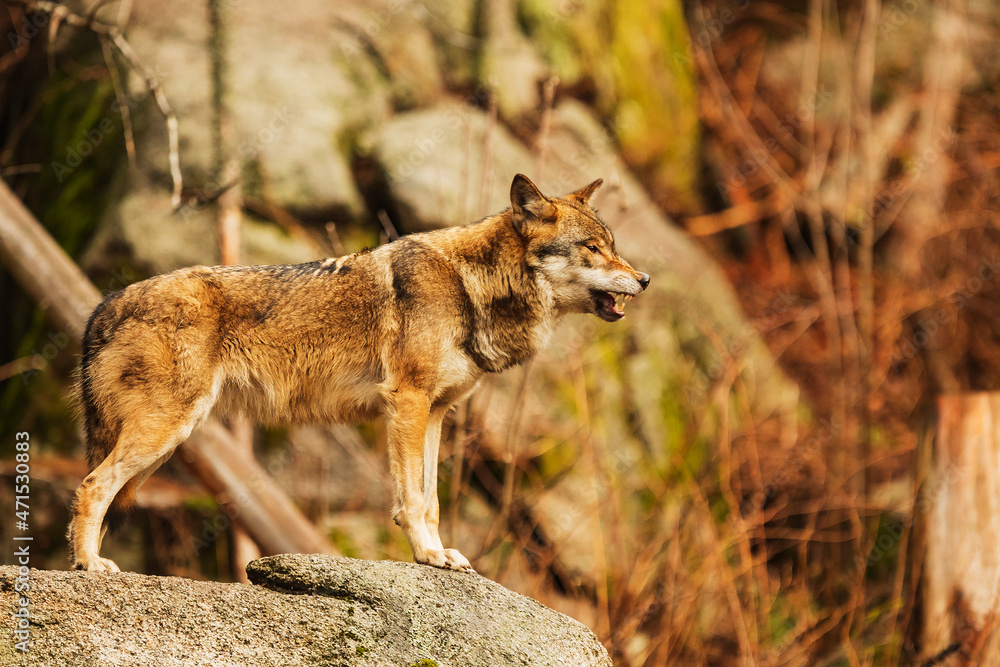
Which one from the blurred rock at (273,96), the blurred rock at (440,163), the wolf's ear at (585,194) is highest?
the blurred rock at (273,96)

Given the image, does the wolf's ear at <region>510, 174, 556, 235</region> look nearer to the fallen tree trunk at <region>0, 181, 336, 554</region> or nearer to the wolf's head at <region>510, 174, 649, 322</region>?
the wolf's head at <region>510, 174, 649, 322</region>

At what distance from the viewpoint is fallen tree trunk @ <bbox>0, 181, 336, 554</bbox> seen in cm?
812

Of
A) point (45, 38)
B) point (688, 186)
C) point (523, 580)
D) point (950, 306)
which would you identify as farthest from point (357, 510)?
point (950, 306)

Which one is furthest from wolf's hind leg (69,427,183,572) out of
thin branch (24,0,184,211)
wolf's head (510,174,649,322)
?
thin branch (24,0,184,211)

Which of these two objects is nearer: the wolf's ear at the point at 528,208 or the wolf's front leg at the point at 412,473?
the wolf's front leg at the point at 412,473

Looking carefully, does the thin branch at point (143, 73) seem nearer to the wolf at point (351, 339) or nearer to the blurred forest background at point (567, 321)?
the blurred forest background at point (567, 321)

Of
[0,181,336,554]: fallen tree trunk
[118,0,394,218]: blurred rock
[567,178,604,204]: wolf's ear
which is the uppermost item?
[118,0,394,218]: blurred rock

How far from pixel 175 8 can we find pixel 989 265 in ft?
42.1

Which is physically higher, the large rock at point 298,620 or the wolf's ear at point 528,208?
the wolf's ear at point 528,208

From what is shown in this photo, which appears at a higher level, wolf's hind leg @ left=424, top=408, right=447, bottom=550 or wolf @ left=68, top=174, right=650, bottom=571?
wolf @ left=68, top=174, right=650, bottom=571

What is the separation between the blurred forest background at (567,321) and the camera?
910 cm

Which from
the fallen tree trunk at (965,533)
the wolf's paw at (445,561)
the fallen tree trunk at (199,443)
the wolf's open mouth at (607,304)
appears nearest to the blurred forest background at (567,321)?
the fallen tree trunk at (965,533)

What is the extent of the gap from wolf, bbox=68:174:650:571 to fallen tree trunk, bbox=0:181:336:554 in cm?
326

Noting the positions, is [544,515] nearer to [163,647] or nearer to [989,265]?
[163,647]
